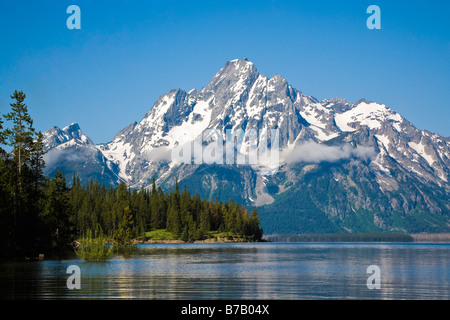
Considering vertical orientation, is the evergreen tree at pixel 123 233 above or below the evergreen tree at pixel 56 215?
below

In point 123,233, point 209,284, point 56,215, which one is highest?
point 56,215

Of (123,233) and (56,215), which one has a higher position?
(56,215)

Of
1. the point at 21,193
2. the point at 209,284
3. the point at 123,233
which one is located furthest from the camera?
the point at 123,233

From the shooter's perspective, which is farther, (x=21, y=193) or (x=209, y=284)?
(x=21, y=193)

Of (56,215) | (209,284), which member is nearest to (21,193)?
(56,215)

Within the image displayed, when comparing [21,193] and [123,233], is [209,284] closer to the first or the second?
[21,193]

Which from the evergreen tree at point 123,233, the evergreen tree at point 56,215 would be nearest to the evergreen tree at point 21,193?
the evergreen tree at point 56,215

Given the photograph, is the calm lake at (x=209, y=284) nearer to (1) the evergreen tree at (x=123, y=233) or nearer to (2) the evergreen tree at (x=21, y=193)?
(2) the evergreen tree at (x=21, y=193)

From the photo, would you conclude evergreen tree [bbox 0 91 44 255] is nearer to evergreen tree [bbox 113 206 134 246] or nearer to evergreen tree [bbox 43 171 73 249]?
evergreen tree [bbox 43 171 73 249]
